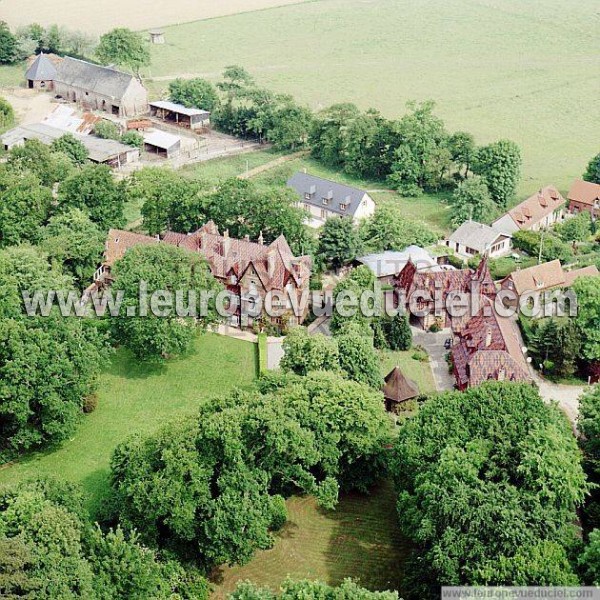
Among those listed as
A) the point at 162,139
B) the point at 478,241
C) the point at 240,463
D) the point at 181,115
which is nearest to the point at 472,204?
the point at 478,241

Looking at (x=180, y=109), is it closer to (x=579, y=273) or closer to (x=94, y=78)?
(x=94, y=78)

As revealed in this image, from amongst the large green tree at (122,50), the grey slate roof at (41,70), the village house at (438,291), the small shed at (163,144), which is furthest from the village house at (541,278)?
the grey slate roof at (41,70)

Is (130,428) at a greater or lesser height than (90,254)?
lesser

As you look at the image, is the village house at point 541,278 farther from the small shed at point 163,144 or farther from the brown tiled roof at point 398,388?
the small shed at point 163,144

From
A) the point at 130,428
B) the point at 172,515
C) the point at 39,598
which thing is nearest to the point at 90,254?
the point at 130,428

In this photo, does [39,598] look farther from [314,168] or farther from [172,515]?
[314,168]
